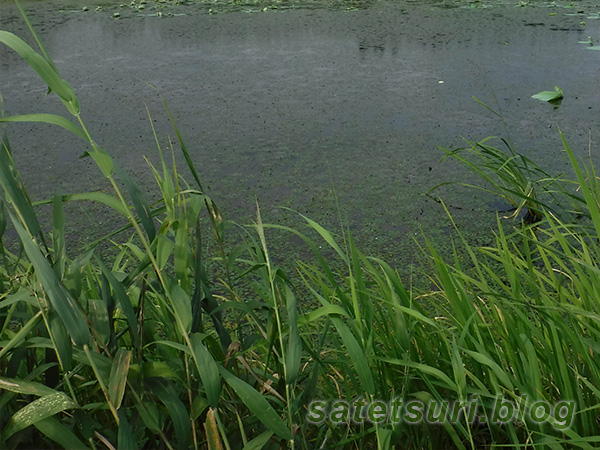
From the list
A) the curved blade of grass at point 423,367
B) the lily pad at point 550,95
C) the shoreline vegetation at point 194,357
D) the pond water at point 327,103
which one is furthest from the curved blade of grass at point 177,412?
the lily pad at point 550,95

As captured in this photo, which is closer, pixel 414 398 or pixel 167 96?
pixel 414 398

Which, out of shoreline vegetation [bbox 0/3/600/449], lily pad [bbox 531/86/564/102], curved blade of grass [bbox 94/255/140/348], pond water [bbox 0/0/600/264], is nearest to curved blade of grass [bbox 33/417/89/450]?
shoreline vegetation [bbox 0/3/600/449]

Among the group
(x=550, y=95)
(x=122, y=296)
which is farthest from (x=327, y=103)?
(x=122, y=296)

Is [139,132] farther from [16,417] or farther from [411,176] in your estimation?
[16,417]

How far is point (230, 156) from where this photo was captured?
207 cm

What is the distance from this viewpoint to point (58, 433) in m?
0.61

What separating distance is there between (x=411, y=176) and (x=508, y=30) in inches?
88.7

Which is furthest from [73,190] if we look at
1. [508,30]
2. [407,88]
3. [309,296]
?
[508,30]

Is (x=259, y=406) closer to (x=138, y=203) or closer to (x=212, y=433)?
(x=212, y=433)

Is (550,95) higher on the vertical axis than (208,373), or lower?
lower

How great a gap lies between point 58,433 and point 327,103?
2074 millimetres

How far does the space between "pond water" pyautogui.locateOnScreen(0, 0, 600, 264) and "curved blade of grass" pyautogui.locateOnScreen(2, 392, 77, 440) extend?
509 mm

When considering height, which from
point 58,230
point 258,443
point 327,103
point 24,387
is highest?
point 58,230

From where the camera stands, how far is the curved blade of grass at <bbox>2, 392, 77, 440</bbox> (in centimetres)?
59
